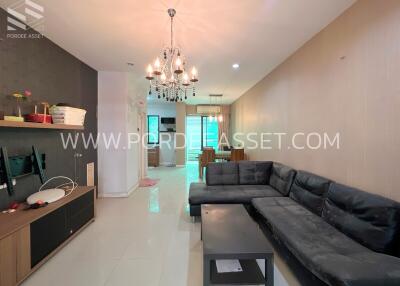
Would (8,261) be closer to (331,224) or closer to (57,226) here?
(57,226)

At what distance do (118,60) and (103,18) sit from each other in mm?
1398

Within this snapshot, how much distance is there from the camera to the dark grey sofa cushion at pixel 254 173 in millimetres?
3906

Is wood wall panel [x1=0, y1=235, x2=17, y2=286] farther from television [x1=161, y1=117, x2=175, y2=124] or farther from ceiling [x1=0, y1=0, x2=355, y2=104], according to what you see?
television [x1=161, y1=117, x2=175, y2=124]

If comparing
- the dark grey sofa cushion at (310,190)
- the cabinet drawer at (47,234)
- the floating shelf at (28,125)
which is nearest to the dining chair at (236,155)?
the dark grey sofa cushion at (310,190)

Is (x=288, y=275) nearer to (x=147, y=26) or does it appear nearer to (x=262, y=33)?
(x=262, y=33)

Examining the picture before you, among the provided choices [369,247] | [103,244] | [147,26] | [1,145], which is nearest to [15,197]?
[1,145]

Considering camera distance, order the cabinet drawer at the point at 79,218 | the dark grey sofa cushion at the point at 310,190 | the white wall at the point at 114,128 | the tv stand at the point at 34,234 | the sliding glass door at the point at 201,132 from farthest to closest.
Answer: the sliding glass door at the point at 201,132
the white wall at the point at 114,128
the cabinet drawer at the point at 79,218
the dark grey sofa cushion at the point at 310,190
the tv stand at the point at 34,234

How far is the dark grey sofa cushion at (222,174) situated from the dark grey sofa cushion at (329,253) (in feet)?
4.71

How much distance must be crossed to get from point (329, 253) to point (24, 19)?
12.8 ft

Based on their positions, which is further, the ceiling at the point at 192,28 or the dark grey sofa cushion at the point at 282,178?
the dark grey sofa cushion at the point at 282,178

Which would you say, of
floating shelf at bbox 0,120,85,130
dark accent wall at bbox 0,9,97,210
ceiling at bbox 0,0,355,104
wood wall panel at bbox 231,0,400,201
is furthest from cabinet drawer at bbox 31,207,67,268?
wood wall panel at bbox 231,0,400,201

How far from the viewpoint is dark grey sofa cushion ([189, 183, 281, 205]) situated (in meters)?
3.13

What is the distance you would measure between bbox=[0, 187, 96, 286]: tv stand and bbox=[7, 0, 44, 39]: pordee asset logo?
1966 millimetres

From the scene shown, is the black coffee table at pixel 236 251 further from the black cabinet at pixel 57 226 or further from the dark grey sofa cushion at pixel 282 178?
the black cabinet at pixel 57 226
